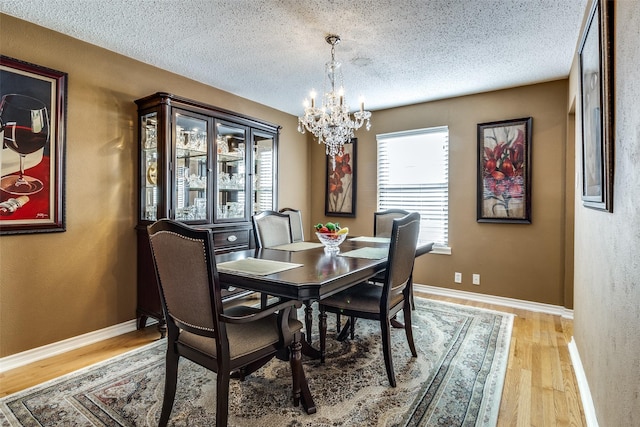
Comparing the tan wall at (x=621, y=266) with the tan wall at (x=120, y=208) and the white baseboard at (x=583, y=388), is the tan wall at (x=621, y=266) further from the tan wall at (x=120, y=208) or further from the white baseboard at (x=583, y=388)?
the tan wall at (x=120, y=208)

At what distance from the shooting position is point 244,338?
1.68 m

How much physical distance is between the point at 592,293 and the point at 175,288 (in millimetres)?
2318

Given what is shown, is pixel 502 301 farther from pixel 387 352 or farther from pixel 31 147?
pixel 31 147

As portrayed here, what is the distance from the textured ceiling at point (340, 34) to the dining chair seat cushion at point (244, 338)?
6.67 feet

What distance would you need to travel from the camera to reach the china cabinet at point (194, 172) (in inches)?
117

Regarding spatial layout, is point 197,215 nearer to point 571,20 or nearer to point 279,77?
point 279,77

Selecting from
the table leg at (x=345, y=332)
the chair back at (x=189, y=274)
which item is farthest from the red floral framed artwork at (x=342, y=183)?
the chair back at (x=189, y=274)

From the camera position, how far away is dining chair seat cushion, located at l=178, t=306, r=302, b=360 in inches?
63.1

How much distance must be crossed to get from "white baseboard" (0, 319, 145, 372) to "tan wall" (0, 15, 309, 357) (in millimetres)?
43

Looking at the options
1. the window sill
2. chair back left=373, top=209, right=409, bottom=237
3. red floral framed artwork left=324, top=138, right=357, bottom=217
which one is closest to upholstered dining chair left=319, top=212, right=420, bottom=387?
chair back left=373, top=209, right=409, bottom=237

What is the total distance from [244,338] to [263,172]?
2.66m

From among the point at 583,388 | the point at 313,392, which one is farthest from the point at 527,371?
the point at 313,392

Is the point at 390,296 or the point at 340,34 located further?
the point at 340,34

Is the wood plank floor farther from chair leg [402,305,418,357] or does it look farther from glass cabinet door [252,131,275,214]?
glass cabinet door [252,131,275,214]
